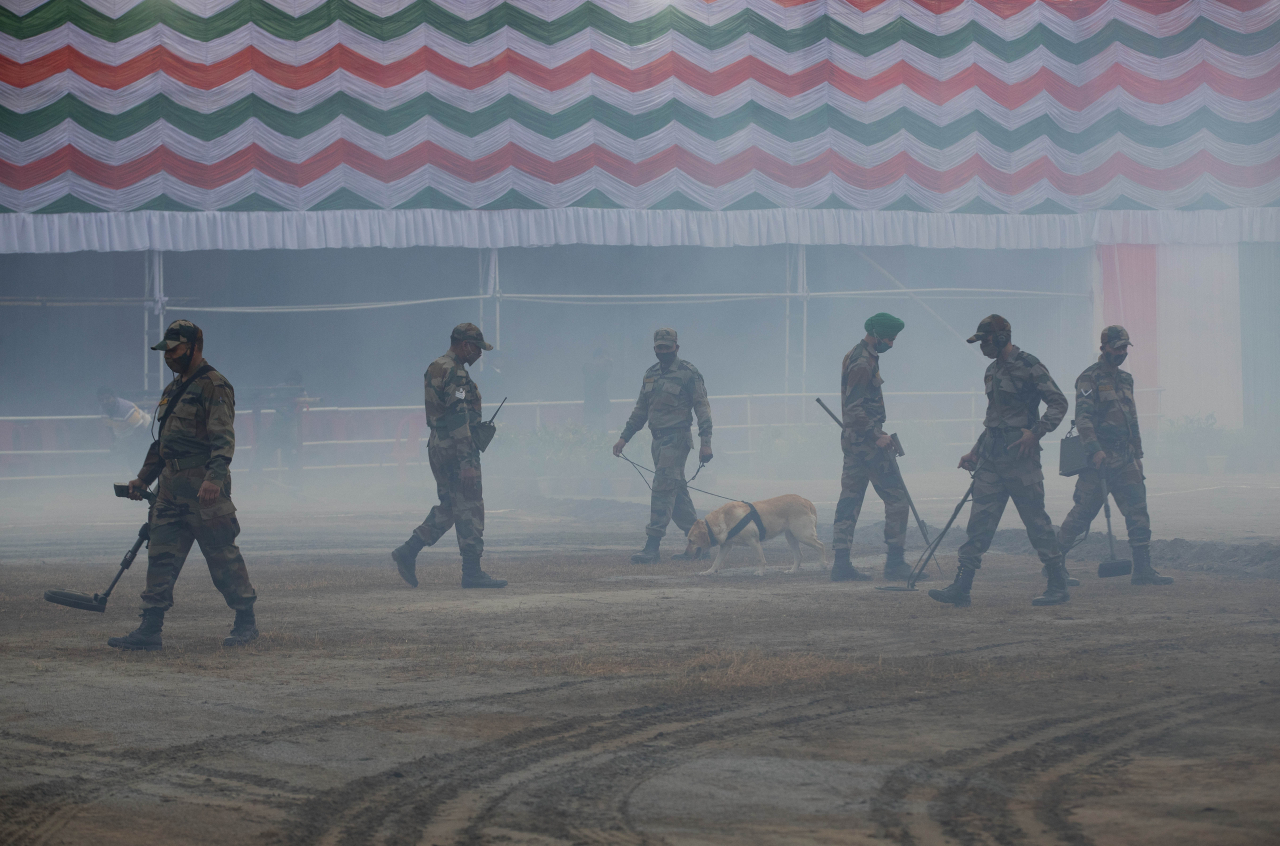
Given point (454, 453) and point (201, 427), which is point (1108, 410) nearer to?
point (454, 453)

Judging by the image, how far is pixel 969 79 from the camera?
23.8 meters

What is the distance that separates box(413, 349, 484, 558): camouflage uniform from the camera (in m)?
9.55

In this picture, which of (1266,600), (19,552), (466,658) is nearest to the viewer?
(466,658)

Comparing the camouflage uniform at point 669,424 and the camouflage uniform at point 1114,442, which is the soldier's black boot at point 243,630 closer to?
the camouflage uniform at point 669,424

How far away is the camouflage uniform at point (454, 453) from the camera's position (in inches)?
376

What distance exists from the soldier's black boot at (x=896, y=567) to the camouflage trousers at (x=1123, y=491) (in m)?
1.19

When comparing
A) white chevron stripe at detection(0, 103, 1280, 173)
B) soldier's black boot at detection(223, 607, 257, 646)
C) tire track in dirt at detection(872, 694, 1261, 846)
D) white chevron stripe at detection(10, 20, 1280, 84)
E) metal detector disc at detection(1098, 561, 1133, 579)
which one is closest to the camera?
tire track in dirt at detection(872, 694, 1261, 846)

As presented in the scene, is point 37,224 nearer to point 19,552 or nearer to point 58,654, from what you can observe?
point 19,552

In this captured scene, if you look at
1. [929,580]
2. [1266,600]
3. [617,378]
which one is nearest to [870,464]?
[929,580]

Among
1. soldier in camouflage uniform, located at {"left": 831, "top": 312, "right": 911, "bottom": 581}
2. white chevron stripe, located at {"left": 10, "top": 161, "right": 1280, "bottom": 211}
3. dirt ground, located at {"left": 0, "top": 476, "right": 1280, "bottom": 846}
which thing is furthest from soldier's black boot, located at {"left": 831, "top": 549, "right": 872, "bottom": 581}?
white chevron stripe, located at {"left": 10, "top": 161, "right": 1280, "bottom": 211}

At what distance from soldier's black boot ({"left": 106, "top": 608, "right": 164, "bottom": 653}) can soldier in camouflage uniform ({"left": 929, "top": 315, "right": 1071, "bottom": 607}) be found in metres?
4.84

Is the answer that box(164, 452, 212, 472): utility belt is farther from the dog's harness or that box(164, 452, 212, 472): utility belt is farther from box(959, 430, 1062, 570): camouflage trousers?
box(959, 430, 1062, 570): camouflage trousers

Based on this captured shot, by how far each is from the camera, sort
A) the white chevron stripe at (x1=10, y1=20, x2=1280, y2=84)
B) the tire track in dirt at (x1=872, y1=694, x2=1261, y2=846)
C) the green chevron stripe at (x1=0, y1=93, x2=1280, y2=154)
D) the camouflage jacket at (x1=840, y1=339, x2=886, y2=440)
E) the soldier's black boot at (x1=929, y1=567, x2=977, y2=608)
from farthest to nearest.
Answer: the white chevron stripe at (x1=10, y1=20, x2=1280, y2=84)
the green chevron stripe at (x1=0, y1=93, x2=1280, y2=154)
the camouflage jacket at (x1=840, y1=339, x2=886, y2=440)
the soldier's black boot at (x1=929, y1=567, x2=977, y2=608)
the tire track in dirt at (x1=872, y1=694, x2=1261, y2=846)

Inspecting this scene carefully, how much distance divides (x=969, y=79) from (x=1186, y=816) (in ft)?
70.8
